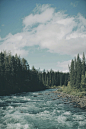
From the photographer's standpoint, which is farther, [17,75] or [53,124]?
[17,75]

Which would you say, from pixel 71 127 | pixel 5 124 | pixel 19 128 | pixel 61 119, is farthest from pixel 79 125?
pixel 5 124

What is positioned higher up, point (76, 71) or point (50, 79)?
point (76, 71)

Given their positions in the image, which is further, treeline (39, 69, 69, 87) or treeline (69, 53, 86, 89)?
treeline (39, 69, 69, 87)

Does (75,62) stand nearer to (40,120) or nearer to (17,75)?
(17,75)

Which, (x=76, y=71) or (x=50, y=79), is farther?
(x=50, y=79)

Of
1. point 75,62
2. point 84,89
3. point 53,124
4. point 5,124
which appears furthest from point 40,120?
point 75,62

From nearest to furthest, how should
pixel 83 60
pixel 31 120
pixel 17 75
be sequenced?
pixel 31 120
pixel 17 75
pixel 83 60

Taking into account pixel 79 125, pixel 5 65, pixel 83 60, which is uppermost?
pixel 83 60

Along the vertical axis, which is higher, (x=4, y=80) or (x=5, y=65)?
(x=5, y=65)

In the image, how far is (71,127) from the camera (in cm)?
1255

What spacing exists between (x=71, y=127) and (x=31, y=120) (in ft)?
17.5

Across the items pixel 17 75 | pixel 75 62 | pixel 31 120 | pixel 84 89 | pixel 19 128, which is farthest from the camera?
pixel 75 62

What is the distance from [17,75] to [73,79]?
31.6 m

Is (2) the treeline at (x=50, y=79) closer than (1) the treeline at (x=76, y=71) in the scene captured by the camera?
No
